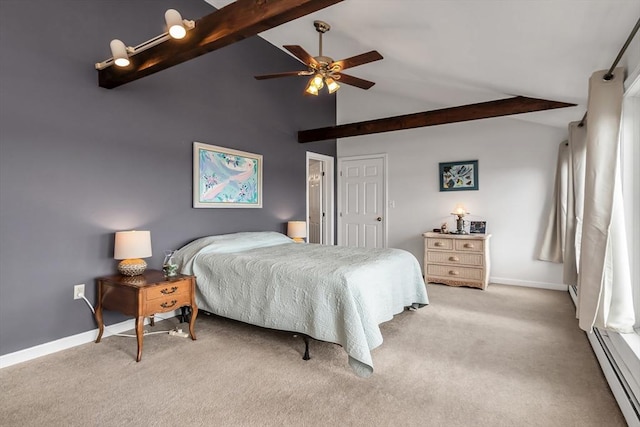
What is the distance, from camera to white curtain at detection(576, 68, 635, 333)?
189 cm

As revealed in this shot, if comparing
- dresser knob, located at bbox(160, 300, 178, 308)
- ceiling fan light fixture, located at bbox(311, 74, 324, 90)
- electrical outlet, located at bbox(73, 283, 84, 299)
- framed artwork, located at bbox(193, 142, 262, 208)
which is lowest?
dresser knob, located at bbox(160, 300, 178, 308)

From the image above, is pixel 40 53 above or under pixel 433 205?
above

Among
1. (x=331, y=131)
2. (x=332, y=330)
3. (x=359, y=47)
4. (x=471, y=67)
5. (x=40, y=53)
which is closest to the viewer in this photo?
(x=332, y=330)

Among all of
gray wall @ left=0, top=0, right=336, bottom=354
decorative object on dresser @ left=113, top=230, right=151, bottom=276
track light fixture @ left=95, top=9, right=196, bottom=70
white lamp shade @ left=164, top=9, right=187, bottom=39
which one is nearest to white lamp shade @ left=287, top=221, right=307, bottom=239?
gray wall @ left=0, top=0, right=336, bottom=354

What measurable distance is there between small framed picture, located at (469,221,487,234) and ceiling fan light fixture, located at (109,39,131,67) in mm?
4633

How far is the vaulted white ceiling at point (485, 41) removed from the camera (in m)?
1.87

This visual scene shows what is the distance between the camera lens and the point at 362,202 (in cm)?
599

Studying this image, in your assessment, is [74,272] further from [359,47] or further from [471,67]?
[471,67]

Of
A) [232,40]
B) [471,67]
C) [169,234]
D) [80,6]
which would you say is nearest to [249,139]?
[169,234]

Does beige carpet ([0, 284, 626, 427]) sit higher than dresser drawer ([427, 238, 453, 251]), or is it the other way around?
dresser drawer ([427, 238, 453, 251])

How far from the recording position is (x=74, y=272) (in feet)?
8.80

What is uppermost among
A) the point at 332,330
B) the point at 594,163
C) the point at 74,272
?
the point at 594,163

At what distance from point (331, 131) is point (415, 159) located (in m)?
1.53

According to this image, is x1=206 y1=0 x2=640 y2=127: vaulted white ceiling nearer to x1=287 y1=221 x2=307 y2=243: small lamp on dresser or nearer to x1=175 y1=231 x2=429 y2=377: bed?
x1=175 y1=231 x2=429 y2=377: bed
